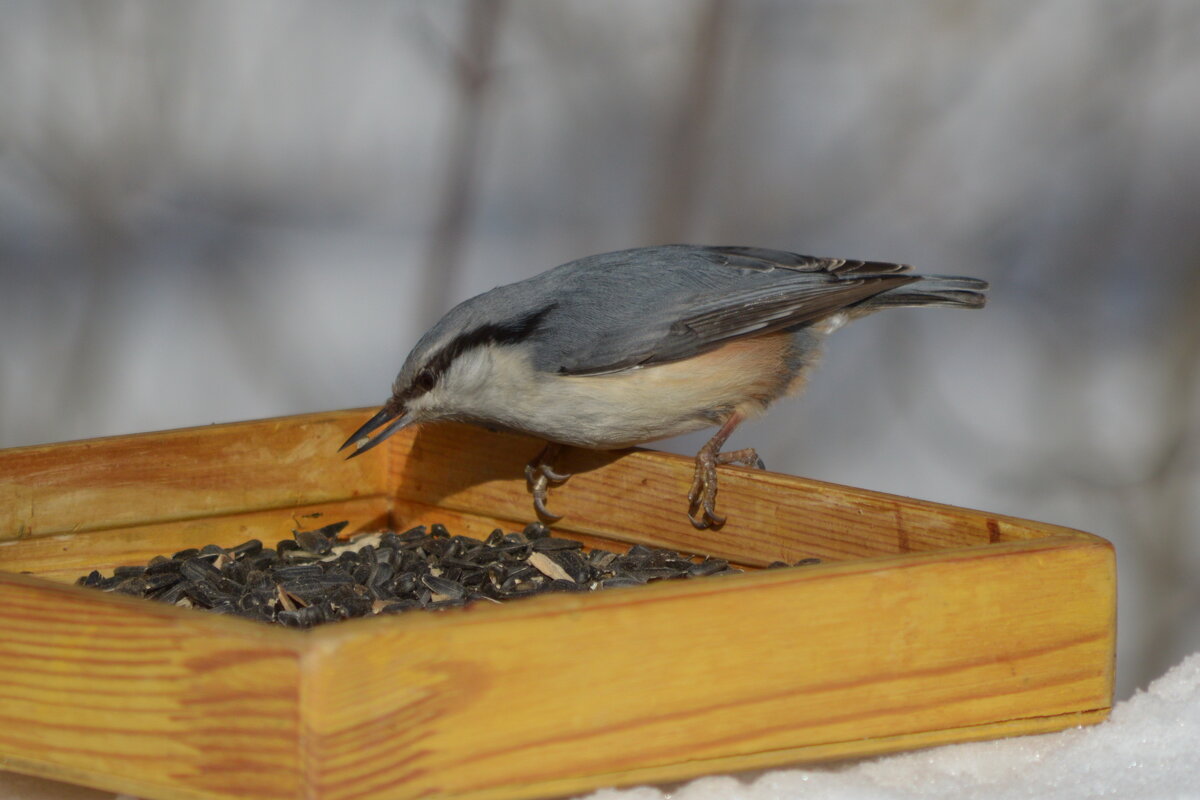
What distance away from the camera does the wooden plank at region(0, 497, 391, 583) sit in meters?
2.79

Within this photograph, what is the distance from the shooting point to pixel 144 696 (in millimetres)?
1766

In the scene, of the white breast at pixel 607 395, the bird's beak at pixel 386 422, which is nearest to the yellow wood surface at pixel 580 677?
the white breast at pixel 607 395

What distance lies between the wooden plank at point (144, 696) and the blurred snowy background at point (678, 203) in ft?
9.36

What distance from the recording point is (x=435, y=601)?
2473 mm

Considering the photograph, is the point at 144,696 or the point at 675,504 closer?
the point at 144,696

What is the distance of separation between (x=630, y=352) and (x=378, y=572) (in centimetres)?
70

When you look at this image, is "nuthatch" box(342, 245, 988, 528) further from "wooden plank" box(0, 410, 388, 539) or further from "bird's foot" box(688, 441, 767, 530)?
"wooden plank" box(0, 410, 388, 539)

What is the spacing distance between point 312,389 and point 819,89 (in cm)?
208

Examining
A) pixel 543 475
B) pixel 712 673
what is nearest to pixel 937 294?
pixel 543 475

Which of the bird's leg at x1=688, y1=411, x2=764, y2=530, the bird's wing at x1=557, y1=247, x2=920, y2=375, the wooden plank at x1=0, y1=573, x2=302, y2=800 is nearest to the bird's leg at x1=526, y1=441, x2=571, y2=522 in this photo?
the bird's wing at x1=557, y1=247, x2=920, y2=375

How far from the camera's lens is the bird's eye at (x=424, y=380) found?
2.97 meters

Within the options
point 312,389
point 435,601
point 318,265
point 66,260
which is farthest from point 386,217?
point 435,601

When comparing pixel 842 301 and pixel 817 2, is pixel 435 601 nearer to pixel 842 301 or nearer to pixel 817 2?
pixel 842 301

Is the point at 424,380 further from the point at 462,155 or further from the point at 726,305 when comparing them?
the point at 462,155
